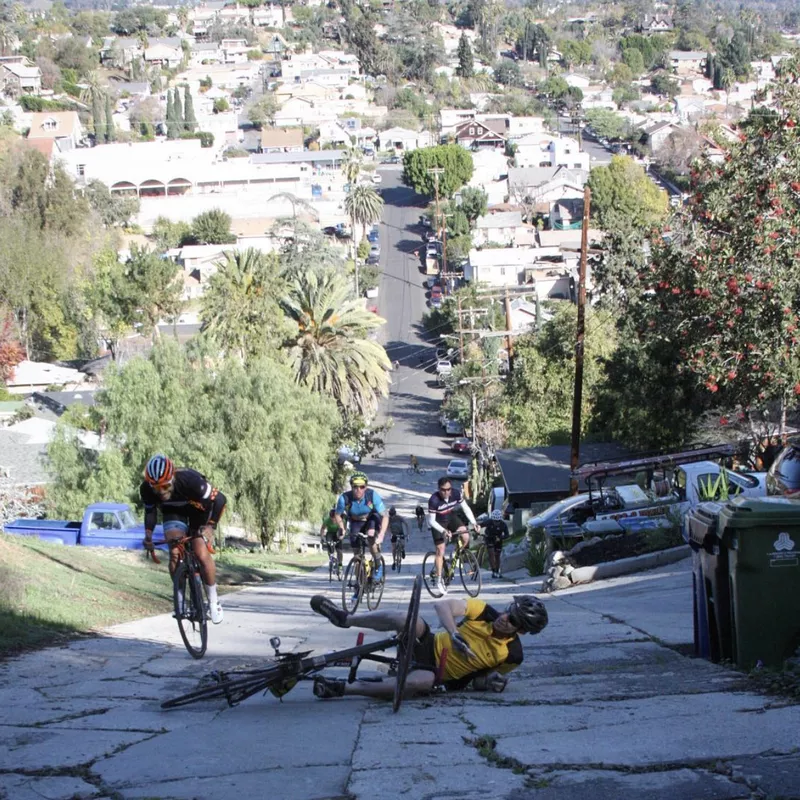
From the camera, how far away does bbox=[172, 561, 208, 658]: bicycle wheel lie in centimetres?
987

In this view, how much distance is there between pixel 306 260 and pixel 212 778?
81.6m

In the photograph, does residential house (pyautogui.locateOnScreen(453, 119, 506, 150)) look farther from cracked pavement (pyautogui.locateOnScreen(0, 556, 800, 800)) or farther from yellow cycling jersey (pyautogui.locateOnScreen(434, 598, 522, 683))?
yellow cycling jersey (pyautogui.locateOnScreen(434, 598, 522, 683))

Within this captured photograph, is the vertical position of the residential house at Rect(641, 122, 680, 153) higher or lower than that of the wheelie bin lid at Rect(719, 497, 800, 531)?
higher

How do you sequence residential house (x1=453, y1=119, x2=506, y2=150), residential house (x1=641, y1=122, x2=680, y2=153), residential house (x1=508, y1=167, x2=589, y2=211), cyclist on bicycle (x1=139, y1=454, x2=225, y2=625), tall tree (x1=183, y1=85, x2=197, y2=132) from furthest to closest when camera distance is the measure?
tall tree (x1=183, y1=85, x2=197, y2=132) < residential house (x1=453, y1=119, x2=506, y2=150) < residential house (x1=641, y1=122, x2=680, y2=153) < residential house (x1=508, y1=167, x2=589, y2=211) < cyclist on bicycle (x1=139, y1=454, x2=225, y2=625)

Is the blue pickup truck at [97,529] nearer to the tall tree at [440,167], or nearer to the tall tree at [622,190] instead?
the tall tree at [622,190]

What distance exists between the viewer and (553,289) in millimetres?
98000

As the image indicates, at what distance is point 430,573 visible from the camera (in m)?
17.0

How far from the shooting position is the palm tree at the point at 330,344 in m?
45.2

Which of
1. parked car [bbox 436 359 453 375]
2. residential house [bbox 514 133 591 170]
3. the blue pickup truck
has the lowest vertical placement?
parked car [bbox 436 359 453 375]

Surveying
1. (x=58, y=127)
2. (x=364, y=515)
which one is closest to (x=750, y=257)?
(x=364, y=515)

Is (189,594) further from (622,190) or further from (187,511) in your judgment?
(622,190)

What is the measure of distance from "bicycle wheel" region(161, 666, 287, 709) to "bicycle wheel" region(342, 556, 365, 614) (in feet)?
21.4

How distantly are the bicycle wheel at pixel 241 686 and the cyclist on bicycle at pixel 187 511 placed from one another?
216 cm

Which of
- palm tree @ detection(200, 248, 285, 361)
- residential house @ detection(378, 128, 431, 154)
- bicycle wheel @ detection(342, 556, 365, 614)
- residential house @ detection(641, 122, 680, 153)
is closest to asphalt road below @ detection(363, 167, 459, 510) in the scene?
palm tree @ detection(200, 248, 285, 361)
